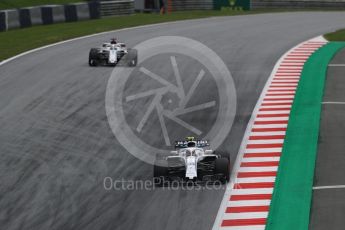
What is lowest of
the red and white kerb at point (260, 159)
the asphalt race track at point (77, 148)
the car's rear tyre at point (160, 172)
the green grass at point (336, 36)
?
the green grass at point (336, 36)

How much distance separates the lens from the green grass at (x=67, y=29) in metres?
41.8

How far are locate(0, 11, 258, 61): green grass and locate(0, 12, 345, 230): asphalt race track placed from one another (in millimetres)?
2008

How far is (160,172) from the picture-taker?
19547 mm

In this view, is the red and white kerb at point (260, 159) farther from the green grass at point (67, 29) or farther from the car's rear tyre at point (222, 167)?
the green grass at point (67, 29)

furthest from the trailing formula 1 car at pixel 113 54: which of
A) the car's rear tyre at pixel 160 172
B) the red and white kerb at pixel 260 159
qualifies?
the car's rear tyre at pixel 160 172

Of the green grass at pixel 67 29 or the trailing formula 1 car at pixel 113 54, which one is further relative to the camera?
the green grass at pixel 67 29

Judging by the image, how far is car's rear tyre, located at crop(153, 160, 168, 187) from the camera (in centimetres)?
1950

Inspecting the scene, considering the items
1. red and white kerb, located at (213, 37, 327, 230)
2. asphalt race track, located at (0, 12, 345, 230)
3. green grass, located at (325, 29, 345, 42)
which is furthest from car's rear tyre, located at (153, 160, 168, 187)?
green grass, located at (325, 29, 345, 42)

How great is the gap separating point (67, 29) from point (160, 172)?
3085 centimetres

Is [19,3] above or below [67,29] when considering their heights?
above

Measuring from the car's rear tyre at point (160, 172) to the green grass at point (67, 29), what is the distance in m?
20.0

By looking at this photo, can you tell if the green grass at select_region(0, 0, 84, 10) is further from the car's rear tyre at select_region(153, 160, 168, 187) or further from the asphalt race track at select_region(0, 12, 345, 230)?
the car's rear tyre at select_region(153, 160, 168, 187)

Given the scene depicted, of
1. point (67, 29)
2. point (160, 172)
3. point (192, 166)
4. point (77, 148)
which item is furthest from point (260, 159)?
point (67, 29)

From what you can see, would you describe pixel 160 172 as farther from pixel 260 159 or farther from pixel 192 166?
pixel 260 159
